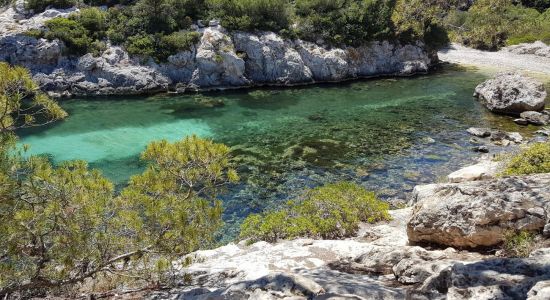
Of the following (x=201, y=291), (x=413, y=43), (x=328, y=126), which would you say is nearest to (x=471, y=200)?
(x=201, y=291)

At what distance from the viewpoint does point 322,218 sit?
11.5m

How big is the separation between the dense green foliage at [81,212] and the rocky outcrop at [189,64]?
2853 centimetres

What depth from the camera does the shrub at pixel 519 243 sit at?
694 centimetres

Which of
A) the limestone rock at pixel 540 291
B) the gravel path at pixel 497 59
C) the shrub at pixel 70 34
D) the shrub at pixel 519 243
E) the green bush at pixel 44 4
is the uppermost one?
the green bush at pixel 44 4

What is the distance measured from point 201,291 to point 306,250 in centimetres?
339

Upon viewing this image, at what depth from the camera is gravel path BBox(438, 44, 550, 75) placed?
40.8m

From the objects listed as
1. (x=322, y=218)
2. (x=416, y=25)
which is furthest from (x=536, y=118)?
(x=322, y=218)

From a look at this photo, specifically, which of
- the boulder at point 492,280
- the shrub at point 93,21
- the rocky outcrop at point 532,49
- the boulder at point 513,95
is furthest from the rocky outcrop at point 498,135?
the shrub at point 93,21

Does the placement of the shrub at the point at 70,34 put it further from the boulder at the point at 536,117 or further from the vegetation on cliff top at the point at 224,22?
the boulder at the point at 536,117

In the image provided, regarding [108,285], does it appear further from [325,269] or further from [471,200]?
[471,200]

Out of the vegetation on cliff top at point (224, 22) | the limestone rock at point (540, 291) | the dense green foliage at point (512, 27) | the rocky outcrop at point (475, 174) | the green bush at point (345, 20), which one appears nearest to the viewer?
the limestone rock at point (540, 291)

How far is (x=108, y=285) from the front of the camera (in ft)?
24.6

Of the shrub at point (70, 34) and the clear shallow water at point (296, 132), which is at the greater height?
the shrub at point (70, 34)

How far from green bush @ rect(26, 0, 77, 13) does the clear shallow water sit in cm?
1261
